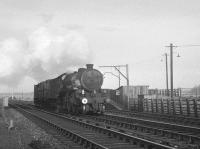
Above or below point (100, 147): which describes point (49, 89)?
above

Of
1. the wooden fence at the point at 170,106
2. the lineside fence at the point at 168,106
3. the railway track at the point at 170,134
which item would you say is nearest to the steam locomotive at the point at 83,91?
the railway track at the point at 170,134

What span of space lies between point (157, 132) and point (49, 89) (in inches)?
856

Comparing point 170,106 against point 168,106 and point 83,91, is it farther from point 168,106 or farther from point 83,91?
point 83,91

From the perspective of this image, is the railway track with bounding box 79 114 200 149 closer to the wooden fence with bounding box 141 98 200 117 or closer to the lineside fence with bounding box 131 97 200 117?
the lineside fence with bounding box 131 97 200 117

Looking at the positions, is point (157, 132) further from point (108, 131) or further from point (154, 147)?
point (154, 147)

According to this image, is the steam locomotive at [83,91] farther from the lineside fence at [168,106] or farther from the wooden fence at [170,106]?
the wooden fence at [170,106]

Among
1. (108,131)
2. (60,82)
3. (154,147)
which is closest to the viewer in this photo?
(154,147)

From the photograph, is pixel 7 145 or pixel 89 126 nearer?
pixel 7 145

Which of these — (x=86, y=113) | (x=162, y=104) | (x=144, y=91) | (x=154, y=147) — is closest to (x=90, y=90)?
(x=86, y=113)

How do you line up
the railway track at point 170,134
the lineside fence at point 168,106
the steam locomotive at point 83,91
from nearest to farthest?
1. the railway track at point 170,134
2. the steam locomotive at point 83,91
3. the lineside fence at point 168,106

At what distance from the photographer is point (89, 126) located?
1852cm

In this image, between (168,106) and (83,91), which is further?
(168,106)

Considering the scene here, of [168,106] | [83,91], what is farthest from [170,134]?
[168,106]

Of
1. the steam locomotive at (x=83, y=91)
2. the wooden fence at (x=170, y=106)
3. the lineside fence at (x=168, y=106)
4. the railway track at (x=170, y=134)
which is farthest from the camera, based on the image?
the wooden fence at (x=170, y=106)
